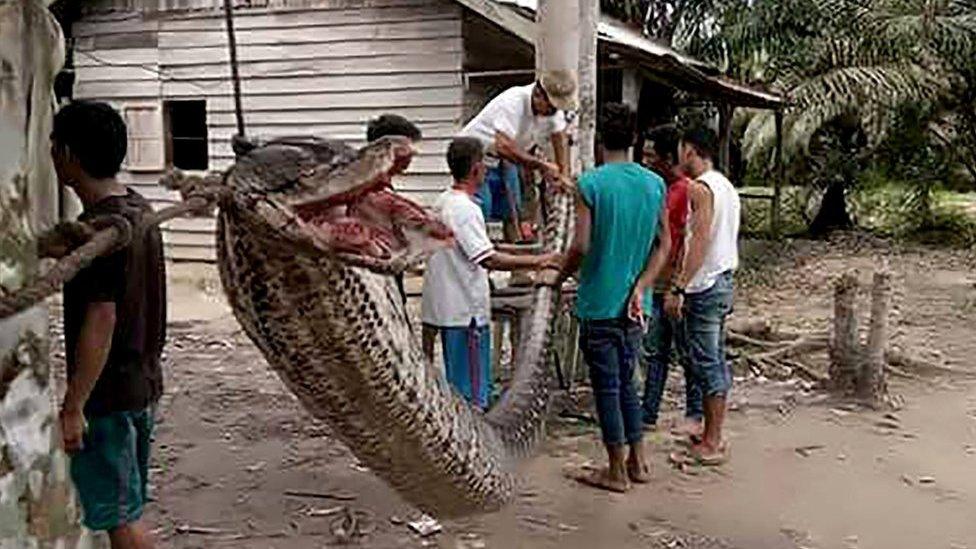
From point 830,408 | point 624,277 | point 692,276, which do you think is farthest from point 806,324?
point 624,277

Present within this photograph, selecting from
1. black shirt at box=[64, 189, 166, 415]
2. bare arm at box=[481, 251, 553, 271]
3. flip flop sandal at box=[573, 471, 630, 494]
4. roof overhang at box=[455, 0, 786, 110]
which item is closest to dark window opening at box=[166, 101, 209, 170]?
roof overhang at box=[455, 0, 786, 110]

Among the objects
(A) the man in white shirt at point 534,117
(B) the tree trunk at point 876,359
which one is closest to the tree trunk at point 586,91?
(A) the man in white shirt at point 534,117

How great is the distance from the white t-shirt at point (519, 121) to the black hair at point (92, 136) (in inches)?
141

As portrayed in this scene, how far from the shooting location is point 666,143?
20.5 feet

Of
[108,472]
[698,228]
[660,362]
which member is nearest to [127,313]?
[108,472]

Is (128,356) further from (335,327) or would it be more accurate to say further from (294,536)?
(294,536)

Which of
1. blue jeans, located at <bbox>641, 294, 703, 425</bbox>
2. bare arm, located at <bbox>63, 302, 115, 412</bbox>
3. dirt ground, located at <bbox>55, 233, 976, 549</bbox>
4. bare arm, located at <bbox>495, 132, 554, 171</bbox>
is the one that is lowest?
dirt ground, located at <bbox>55, 233, 976, 549</bbox>

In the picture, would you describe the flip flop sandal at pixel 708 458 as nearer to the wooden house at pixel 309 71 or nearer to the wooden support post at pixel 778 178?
the wooden house at pixel 309 71

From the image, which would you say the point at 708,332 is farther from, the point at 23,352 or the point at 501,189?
the point at 23,352

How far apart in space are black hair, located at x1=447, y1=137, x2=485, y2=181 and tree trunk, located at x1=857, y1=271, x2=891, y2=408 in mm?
3491

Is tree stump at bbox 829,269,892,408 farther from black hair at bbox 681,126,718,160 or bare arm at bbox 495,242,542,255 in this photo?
bare arm at bbox 495,242,542,255

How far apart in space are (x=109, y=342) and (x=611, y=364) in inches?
118

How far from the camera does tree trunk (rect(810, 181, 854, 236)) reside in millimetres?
19375

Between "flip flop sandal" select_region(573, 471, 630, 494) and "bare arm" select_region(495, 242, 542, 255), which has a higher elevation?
"bare arm" select_region(495, 242, 542, 255)
